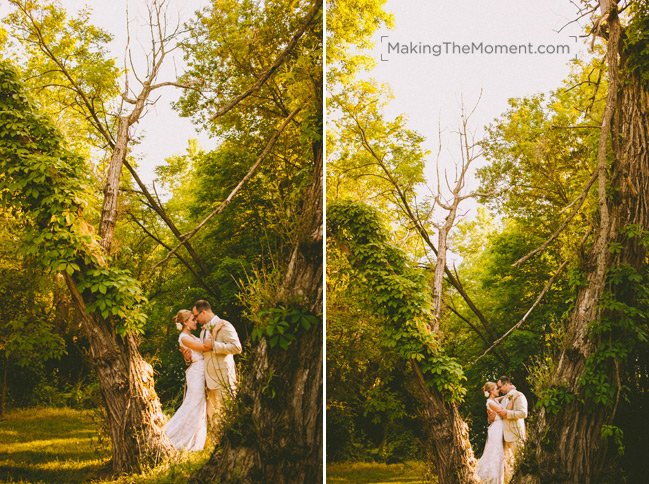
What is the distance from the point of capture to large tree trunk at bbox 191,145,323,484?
2.77 m

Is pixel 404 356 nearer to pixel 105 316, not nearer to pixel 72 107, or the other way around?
pixel 105 316

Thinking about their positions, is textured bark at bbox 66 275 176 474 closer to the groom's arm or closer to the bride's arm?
the bride's arm

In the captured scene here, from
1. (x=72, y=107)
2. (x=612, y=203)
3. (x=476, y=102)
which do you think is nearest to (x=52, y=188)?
(x=72, y=107)

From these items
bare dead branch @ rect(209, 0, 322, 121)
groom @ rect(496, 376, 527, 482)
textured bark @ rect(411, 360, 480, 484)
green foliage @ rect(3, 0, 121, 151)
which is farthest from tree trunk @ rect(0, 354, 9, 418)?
groom @ rect(496, 376, 527, 482)

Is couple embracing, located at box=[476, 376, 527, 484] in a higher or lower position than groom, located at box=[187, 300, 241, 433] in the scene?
lower

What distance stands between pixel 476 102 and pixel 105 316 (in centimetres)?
313

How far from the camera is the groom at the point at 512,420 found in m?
2.99

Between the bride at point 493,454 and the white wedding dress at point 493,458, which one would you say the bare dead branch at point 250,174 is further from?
the white wedding dress at point 493,458

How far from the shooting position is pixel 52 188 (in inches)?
131

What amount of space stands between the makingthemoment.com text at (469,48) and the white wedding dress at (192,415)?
2.64 meters

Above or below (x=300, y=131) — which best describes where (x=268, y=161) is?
below

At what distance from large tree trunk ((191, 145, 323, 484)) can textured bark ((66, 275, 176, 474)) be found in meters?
0.57

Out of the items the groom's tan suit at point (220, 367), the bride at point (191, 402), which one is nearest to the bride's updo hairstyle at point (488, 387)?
the groom's tan suit at point (220, 367)

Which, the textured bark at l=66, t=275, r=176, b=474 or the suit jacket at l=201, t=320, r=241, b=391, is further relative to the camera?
the textured bark at l=66, t=275, r=176, b=474
